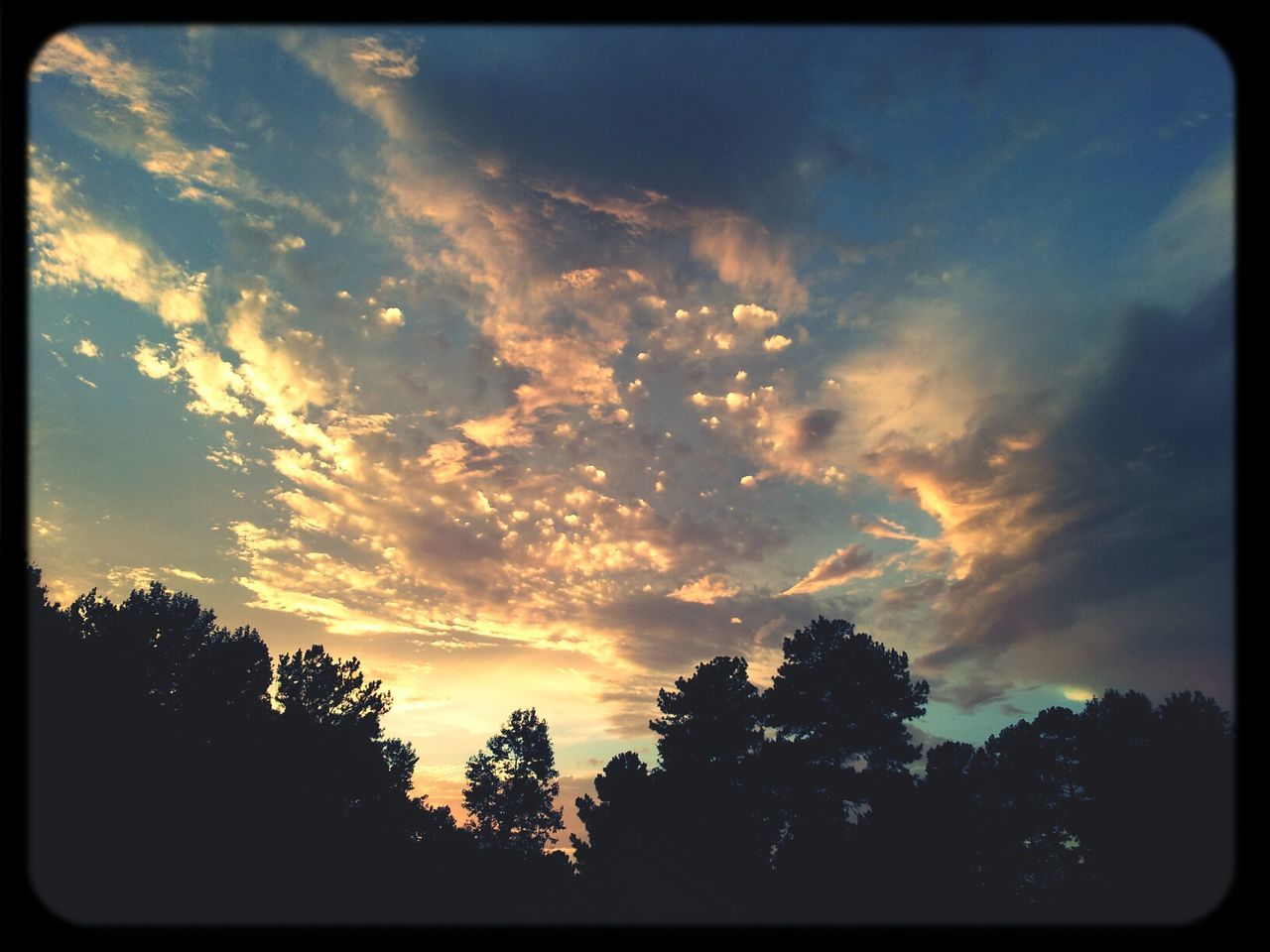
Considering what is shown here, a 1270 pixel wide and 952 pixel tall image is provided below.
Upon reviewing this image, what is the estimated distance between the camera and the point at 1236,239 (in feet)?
12.6

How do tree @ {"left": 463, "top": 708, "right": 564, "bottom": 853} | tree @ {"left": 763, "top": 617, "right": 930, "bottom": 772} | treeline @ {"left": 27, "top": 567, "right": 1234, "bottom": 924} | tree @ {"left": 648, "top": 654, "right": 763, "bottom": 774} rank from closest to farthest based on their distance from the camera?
1. treeline @ {"left": 27, "top": 567, "right": 1234, "bottom": 924}
2. tree @ {"left": 763, "top": 617, "right": 930, "bottom": 772}
3. tree @ {"left": 648, "top": 654, "right": 763, "bottom": 774}
4. tree @ {"left": 463, "top": 708, "right": 564, "bottom": 853}

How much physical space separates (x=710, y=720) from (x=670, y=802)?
5642 millimetres

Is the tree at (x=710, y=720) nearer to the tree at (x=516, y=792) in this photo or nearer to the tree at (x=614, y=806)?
the tree at (x=614, y=806)

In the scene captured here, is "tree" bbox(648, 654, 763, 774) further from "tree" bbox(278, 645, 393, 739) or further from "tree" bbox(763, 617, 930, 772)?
"tree" bbox(278, 645, 393, 739)

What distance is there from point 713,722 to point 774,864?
30.1ft

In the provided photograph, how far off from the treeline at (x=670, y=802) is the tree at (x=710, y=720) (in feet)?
0.49

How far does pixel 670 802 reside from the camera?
4147cm

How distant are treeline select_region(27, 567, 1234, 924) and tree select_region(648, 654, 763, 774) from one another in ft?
0.49

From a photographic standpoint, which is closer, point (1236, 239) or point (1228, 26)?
point (1228, 26)

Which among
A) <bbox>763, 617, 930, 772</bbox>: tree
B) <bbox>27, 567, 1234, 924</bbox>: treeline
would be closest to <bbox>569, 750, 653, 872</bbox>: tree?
<bbox>27, 567, 1234, 924</bbox>: treeline

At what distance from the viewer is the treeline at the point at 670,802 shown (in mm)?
22062

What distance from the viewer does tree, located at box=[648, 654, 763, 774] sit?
139 ft

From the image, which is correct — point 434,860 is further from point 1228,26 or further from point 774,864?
point 1228,26

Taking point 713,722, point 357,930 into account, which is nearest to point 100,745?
point 357,930
